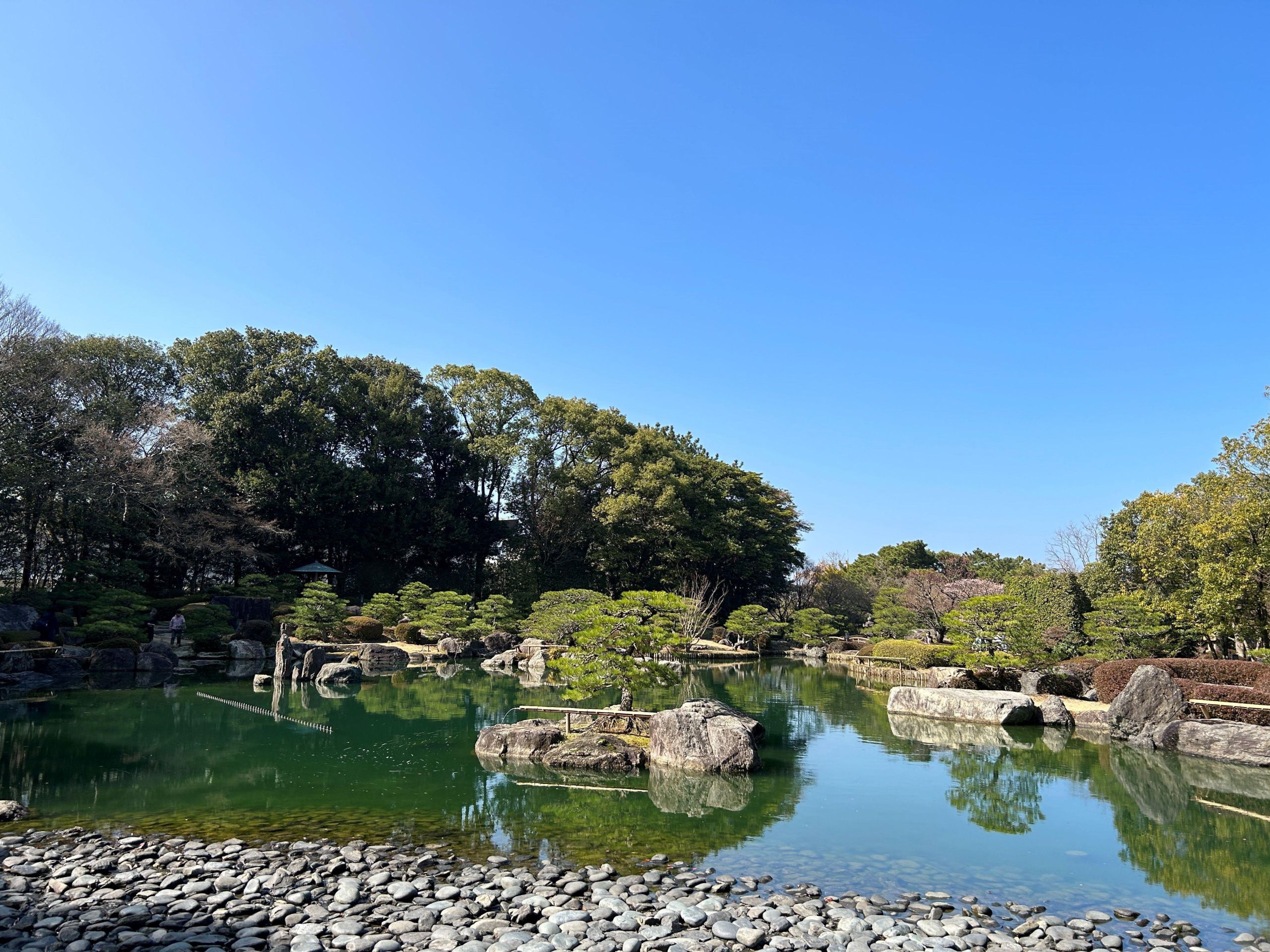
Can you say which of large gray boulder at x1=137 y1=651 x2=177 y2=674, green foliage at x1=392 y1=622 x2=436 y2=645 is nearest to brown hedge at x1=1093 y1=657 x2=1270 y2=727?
green foliage at x1=392 y1=622 x2=436 y2=645

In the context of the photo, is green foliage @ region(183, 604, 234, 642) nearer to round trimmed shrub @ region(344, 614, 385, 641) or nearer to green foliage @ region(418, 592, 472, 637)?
round trimmed shrub @ region(344, 614, 385, 641)

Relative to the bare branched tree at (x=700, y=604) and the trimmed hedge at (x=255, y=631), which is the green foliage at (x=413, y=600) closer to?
the trimmed hedge at (x=255, y=631)

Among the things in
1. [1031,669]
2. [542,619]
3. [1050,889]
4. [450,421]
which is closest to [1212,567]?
[1031,669]

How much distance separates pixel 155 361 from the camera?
3108cm

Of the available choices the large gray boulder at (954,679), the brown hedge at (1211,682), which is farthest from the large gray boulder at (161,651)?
the brown hedge at (1211,682)

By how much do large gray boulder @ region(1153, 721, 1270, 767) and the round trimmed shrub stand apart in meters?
22.4

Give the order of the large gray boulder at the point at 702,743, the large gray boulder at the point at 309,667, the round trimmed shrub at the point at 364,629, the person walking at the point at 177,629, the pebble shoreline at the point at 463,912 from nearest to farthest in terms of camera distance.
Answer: the pebble shoreline at the point at 463,912 → the large gray boulder at the point at 702,743 → the large gray boulder at the point at 309,667 → the person walking at the point at 177,629 → the round trimmed shrub at the point at 364,629

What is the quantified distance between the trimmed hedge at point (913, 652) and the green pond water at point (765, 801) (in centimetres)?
861

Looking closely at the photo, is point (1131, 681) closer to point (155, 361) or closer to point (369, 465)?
point (369, 465)

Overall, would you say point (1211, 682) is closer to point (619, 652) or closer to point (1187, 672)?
point (1187, 672)

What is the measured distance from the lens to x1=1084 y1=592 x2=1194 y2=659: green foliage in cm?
1805

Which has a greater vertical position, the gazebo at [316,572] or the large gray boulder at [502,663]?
the gazebo at [316,572]

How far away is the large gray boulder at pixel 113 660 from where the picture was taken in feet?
64.1

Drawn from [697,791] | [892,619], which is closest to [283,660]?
[697,791]
